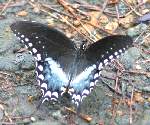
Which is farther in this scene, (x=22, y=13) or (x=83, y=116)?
(x=22, y=13)

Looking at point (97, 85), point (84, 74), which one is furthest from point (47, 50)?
point (97, 85)

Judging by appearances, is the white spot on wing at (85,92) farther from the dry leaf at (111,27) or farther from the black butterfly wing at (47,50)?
the dry leaf at (111,27)

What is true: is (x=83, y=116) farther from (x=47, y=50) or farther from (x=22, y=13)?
(x=22, y=13)

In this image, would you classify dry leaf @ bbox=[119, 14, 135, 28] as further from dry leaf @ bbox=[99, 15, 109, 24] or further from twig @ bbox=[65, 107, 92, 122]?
twig @ bbox=[65, 107, 92, 122]

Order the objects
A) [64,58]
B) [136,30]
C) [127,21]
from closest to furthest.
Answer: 1. [64,58]
2. [136,30]
3. [127,21]

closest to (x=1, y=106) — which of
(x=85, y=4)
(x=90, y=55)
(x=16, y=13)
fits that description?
(x=90, y=55)

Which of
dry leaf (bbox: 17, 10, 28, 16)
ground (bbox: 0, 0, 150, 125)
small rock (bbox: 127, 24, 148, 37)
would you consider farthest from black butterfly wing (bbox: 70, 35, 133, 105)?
dry leaf (bbox: 17, 10, 28, 16)

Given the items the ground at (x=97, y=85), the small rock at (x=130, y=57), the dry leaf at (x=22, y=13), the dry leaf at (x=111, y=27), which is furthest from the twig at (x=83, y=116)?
the dry leaf at (x=22, y=13)

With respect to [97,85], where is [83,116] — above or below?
below
